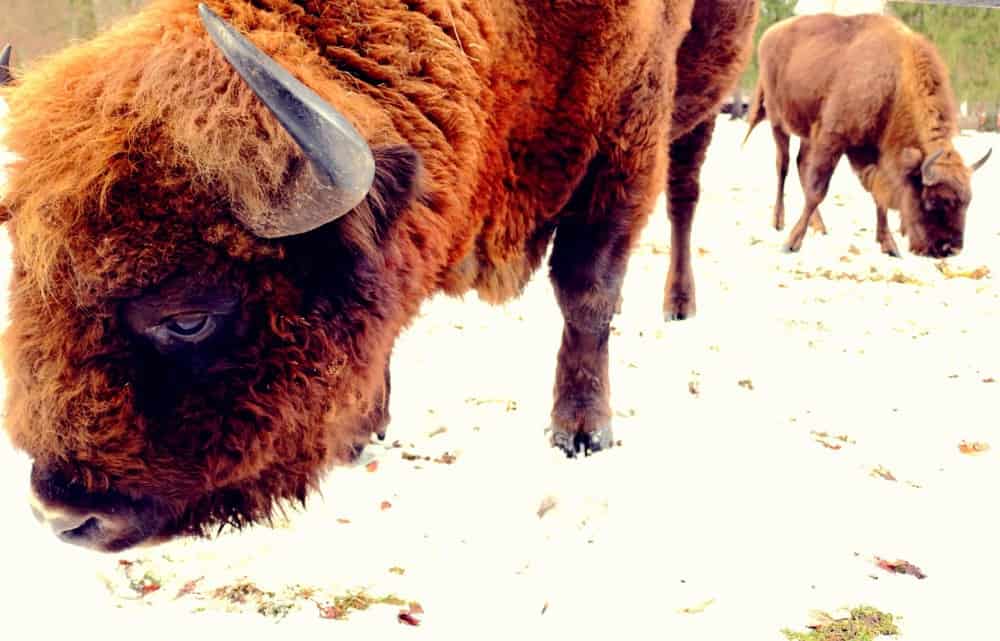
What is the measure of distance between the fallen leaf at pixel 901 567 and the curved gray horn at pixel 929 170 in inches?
263

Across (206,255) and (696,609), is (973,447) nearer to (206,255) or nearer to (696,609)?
(696,609)

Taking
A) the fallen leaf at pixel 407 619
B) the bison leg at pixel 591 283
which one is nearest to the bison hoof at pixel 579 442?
the bison leg at pixel 591 283

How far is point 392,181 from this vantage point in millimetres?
1808

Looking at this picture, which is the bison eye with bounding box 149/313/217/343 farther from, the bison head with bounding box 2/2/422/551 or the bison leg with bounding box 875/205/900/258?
the bison leg with bounding box 875/205/900/258

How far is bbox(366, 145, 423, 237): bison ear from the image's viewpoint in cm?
180

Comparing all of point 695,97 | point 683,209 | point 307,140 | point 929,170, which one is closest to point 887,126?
point 929,170

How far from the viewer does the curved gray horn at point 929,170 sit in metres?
7.96

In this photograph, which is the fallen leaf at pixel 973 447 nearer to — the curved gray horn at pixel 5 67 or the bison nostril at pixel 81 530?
the bison nostril at pixel 81 530

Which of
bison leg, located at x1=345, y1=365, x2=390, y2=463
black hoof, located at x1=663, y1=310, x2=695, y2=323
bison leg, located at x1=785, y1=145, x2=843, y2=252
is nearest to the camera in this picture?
bison leg, located at x1=345, y1=365, x2=390, y2=463

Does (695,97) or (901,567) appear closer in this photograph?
(901,567)

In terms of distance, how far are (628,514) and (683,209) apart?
10.7 ft

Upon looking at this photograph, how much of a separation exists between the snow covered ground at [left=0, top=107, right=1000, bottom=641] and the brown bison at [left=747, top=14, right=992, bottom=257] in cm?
361

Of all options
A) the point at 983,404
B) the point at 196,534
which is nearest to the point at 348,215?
the point at 196,534

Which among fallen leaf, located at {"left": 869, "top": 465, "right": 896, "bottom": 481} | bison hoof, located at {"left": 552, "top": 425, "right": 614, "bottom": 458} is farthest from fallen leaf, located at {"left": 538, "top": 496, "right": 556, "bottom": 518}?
fallen leaf, located at {"left": 869, "top": 465, "right": 896, "bottom": 481}
